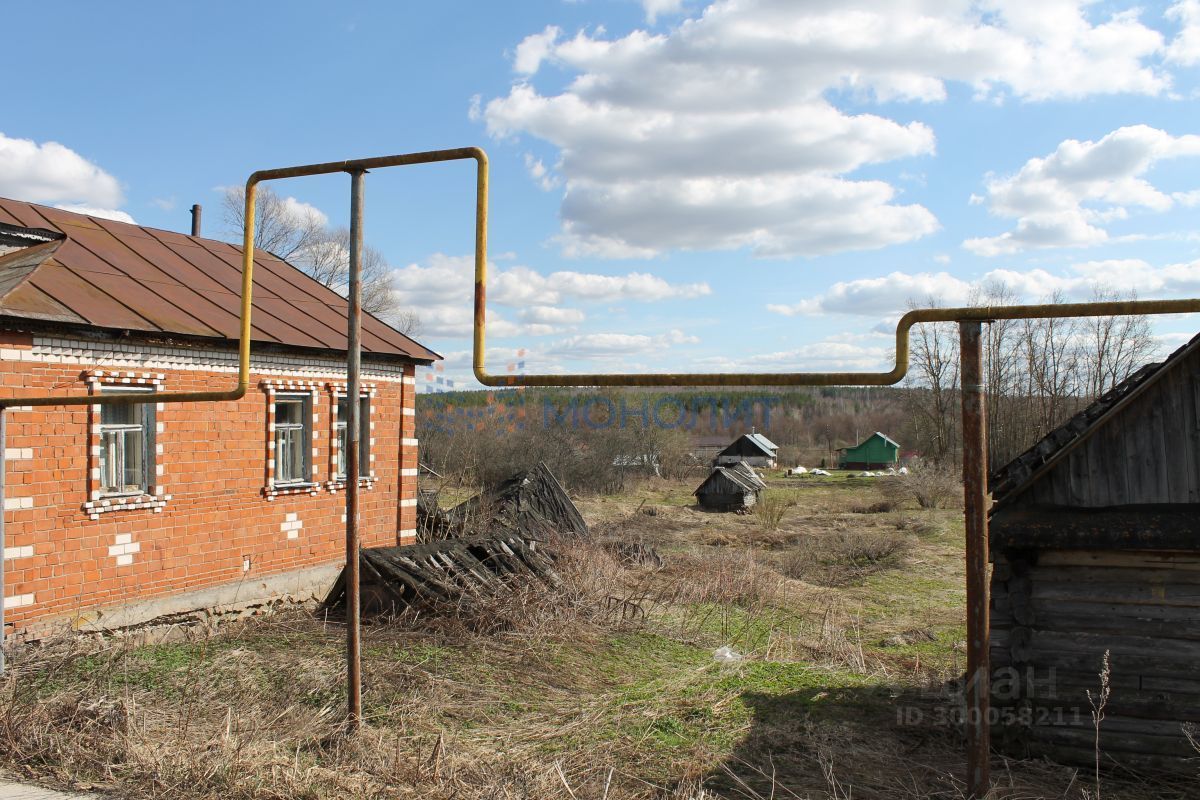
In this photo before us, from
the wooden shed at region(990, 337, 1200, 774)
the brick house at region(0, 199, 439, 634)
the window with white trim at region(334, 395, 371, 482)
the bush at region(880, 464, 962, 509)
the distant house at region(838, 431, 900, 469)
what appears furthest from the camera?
the distant house at region(838, 431, 900, 469)

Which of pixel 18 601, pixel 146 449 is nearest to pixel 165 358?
pixel 146 449

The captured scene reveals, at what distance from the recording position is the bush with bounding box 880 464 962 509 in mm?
31234

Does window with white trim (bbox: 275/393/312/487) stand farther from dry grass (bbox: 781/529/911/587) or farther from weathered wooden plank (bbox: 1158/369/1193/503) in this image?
weathered wooden plank (bbox: 1158/369/1193/503)

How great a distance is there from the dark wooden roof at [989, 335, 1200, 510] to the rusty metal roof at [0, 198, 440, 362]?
28.8 feet

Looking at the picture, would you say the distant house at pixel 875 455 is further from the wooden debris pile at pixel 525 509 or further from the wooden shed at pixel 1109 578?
the wooden shed at pixel 1109 578

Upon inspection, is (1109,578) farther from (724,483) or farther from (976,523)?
(724,483)

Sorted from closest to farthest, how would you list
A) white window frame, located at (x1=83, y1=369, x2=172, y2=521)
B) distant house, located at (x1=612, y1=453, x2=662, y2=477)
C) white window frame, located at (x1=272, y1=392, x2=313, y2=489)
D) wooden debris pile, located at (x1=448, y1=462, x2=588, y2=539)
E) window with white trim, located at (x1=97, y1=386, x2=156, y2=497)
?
white window frame, located at (x1=83, y1=369, x2=172, y2=521) < window with white trim, located at (x1=97, y1=386, x2=156, y2=497) < white window frame, located at (x1=272, y1=392, x2=313, y2=489) < wooden debris pile, located at (x1=448, y1=462, x2=588, y2=539) < distant house, located at (x1=612, y1=453, x2=662, y2=477)

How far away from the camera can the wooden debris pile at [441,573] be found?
33.2ft

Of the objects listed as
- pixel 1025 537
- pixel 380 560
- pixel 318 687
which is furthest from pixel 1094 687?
pixel 380 560

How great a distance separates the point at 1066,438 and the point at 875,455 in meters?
53.2

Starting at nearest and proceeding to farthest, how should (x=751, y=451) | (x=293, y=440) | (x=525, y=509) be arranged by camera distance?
(x=293, y=440), (x=525, y=509), (x=751, y=451)

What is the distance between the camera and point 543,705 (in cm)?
726

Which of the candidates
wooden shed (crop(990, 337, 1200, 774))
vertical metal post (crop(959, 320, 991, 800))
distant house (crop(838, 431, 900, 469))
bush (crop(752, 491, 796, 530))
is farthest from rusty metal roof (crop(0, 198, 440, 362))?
distant house (crop(838, 431, 900, 469))

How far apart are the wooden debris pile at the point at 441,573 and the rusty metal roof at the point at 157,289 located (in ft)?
10.9
